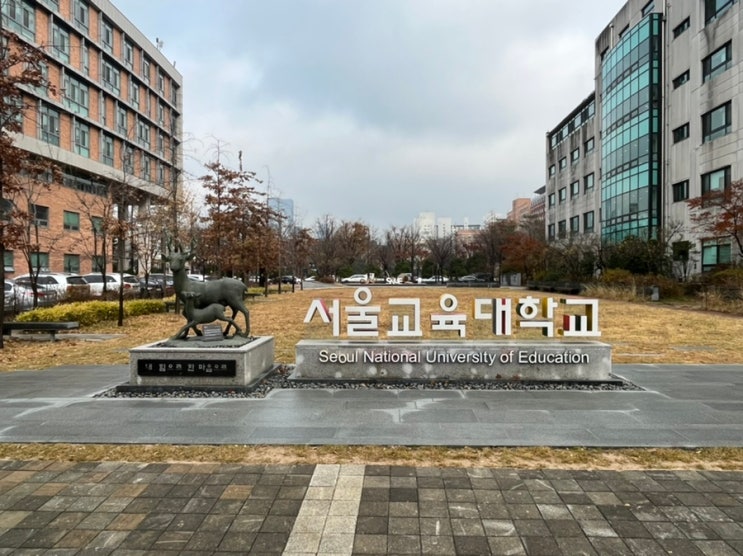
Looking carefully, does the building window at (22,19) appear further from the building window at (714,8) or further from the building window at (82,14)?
the building window at (714,8)

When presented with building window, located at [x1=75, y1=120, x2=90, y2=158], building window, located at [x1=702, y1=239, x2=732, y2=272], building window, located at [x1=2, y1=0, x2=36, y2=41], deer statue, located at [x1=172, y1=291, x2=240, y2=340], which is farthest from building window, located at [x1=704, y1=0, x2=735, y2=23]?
building window, located at [x1=75, y1=120, x2=90, y2=158]

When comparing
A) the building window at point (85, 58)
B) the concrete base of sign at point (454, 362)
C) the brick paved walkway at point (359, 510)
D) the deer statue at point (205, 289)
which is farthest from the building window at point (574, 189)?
the brick paved walkway at point (359, 510)

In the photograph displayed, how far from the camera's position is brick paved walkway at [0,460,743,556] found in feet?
9.93

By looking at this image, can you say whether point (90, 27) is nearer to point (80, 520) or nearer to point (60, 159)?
point (60, 159)

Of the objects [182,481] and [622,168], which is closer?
[182,481]

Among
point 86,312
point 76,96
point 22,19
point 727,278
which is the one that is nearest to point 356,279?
point 76,96

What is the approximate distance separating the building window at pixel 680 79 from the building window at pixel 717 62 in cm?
190

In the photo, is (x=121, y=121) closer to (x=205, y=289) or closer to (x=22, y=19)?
(x=22, y=19)

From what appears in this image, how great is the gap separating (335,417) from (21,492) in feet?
10.0

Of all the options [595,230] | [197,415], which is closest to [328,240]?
[595,230]

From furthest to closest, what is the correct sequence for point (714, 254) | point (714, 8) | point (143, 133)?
point (143, 133) → point (714, 8) → point (714, 254)

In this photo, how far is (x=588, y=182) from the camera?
4747 cm

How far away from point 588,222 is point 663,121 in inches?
565

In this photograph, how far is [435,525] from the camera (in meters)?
3.24
